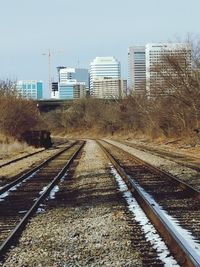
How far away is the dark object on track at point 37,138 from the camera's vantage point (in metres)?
54.0

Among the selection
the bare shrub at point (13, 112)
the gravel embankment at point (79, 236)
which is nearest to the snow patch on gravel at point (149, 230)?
the gravel embankment at point (79, 236)

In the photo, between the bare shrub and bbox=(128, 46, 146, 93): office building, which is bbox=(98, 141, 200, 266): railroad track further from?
bbox=(128, 46, 146, 93): office building

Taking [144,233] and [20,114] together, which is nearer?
[144,233]

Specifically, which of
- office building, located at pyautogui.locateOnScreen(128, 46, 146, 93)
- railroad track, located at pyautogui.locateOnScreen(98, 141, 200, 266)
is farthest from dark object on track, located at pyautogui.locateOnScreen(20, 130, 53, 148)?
office building, located at pyautogui.locateOnScreen(128, 46, 146, 93)

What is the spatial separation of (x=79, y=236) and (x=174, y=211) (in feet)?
10.2

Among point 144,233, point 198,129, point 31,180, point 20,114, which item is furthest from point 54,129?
point 144,233

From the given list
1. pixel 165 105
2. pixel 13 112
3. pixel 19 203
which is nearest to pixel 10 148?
pixel 13 112

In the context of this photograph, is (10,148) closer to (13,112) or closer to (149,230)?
(13,112)

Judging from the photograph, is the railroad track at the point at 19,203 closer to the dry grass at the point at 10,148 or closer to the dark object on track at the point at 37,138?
the dry grass at the point at 10,148

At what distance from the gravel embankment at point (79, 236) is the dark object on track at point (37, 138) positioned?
39269mm

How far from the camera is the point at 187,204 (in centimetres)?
1260

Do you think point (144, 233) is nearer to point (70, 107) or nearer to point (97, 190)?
point (97, 190)

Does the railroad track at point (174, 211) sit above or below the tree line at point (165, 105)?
below

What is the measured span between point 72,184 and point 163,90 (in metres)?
41.3
